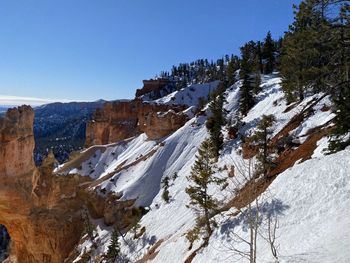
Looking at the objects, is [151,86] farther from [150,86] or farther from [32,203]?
[32,203]

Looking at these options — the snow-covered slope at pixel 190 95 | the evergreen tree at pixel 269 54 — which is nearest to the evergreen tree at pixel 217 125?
the evergreen tree at pixel 269 54

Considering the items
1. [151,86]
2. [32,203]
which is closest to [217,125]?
[32,203]

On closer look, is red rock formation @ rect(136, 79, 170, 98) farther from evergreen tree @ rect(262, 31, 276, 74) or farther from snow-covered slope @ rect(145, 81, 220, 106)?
evergreen tree @ rect(262, 31, 276, 74)

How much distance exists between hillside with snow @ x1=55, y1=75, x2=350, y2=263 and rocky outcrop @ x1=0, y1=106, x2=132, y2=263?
2.77 metres

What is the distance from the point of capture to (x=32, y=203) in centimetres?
2702

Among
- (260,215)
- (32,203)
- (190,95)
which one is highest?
(190,95)

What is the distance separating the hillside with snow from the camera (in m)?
14.4

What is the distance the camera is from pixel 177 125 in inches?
3182

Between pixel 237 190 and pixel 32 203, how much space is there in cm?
1685

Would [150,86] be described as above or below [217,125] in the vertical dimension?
above

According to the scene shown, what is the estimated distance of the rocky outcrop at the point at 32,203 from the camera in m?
24.0

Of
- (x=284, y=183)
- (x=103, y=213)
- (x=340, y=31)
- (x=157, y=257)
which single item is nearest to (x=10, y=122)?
(x=157, y=257)

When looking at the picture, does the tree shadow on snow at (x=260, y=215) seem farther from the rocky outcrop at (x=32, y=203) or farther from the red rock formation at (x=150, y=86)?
the red rock formation at (x=150, y=86)

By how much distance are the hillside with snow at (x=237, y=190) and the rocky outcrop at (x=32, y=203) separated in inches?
109
